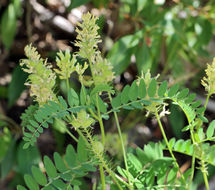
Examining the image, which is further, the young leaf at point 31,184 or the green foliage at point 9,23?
the green foliage at point 9,23

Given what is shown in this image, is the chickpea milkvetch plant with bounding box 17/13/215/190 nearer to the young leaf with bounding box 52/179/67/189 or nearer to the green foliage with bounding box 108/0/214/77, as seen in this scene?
the young leaf with bounding box 52/179/67/189

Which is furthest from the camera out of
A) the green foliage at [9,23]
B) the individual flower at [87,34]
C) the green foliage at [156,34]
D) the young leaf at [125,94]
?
the green foliage at [9,23]

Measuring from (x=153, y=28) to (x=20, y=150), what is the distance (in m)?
0.67

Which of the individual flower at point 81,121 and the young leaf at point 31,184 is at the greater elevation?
the individual flower at point 81,121

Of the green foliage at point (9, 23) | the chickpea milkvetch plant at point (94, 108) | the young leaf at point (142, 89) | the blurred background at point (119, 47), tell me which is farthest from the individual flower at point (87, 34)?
the green foliage at point (9, 23)

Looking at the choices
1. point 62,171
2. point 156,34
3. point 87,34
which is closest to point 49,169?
point 62,171

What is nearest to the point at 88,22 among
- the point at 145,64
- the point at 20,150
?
the point at 145,64

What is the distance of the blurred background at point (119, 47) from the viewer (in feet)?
4.37

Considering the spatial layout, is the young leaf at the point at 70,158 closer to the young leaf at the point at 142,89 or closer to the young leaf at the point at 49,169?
the young leaf at the point at 49,169

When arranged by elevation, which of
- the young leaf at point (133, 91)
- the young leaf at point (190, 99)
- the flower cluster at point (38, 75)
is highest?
the flower cluster at point (38, 75)

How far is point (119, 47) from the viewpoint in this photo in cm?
130

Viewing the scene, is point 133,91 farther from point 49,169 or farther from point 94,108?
point 49,169

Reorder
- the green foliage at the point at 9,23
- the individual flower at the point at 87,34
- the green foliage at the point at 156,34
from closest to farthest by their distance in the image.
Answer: the individual flower at the point at 87,34 → the green foliage at the point at 156,34 → the green foliage at the point at 9,23

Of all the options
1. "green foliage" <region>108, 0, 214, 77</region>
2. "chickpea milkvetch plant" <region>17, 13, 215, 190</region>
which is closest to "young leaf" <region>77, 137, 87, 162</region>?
"chickpea milkvetch plant" <region>17, 13, 215, 190</region>
